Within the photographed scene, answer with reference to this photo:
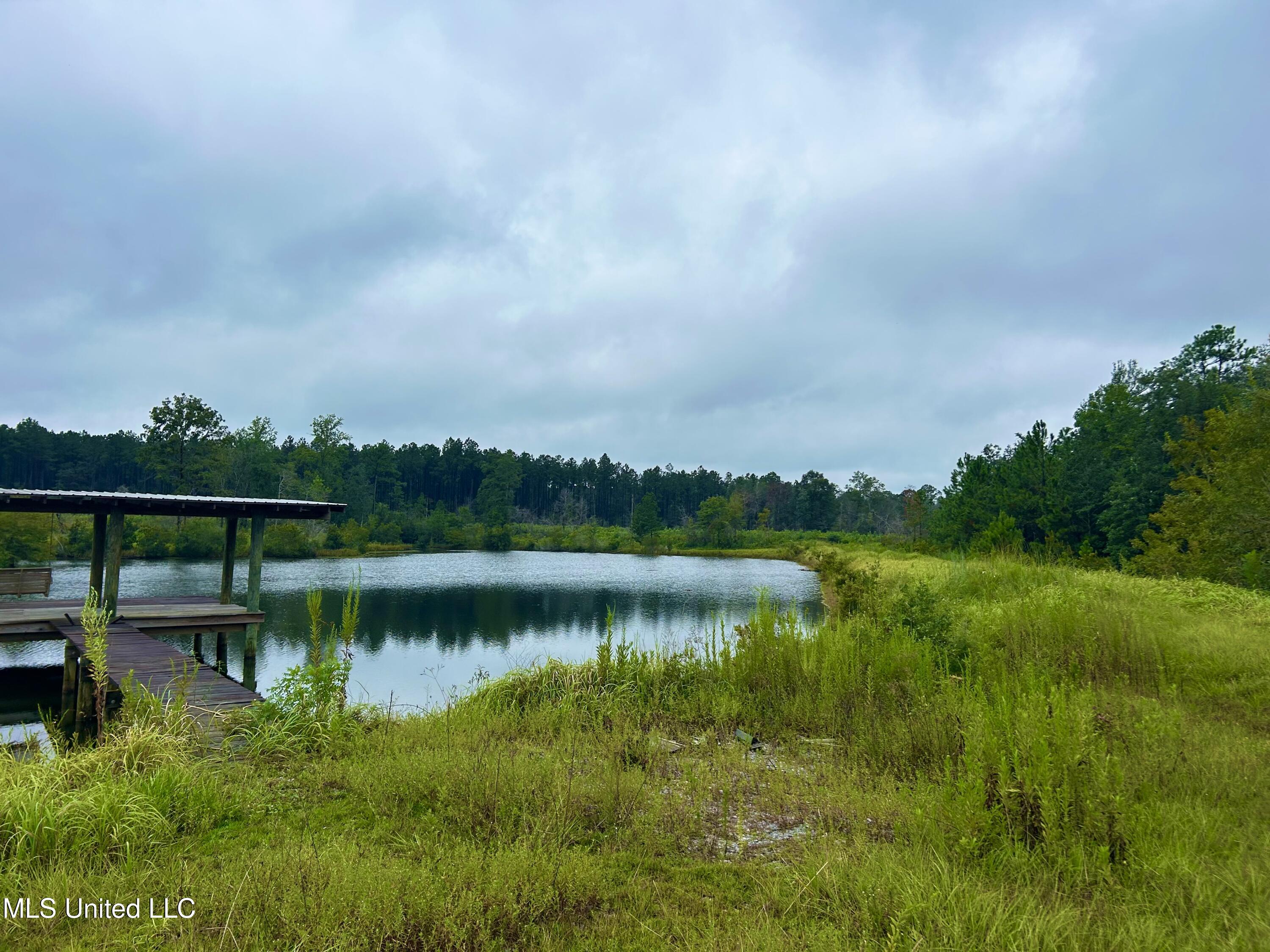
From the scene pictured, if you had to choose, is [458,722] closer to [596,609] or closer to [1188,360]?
[596,609]

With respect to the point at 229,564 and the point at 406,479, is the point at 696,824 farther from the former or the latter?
the point at 406,479

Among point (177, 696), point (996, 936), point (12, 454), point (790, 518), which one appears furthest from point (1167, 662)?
point (12, 454)

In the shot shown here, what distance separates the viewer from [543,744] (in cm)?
548

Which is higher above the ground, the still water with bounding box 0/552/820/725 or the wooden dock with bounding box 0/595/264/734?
the wooden dock with bounding box 0/595/264/734

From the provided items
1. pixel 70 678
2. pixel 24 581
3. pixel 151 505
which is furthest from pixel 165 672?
pixel 24 581

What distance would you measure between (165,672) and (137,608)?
19.2 feet

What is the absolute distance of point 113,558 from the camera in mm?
10711

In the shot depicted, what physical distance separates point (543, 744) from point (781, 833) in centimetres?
230

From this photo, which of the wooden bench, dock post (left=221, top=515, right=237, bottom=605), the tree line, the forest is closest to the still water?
the wooden bench

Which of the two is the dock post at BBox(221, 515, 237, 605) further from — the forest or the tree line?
the tree line

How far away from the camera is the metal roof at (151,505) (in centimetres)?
998

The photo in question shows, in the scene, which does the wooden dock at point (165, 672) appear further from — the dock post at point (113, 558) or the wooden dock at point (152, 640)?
the dock post at point (113, 558)

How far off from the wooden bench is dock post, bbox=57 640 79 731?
4.76m

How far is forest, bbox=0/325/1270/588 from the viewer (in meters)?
17.7
